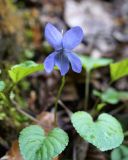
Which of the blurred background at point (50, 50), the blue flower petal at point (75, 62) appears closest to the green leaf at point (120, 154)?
the blurred background at point (50, 50)

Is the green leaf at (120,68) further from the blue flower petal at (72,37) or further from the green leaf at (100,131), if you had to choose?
the blue flower petal at (72,37)

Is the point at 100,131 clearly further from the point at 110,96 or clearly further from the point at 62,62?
the point at 110,96

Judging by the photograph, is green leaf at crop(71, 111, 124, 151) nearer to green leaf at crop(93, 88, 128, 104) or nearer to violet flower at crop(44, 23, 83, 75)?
violet flower at crop(44, 23, 83, 75)

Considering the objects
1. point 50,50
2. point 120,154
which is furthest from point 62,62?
point 50,50

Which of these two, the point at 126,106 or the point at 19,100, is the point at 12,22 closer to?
the point at 19,100

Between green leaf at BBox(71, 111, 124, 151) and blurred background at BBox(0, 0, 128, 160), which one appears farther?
blurred background at BBox(0, 0, 128, 160)

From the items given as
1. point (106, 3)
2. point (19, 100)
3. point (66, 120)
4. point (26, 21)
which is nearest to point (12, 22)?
point (26, 21)

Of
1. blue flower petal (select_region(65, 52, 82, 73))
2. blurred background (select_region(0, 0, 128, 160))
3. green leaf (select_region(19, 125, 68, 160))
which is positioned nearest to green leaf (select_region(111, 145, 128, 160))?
blurred background (select_region(0, 0, 128, 160))
